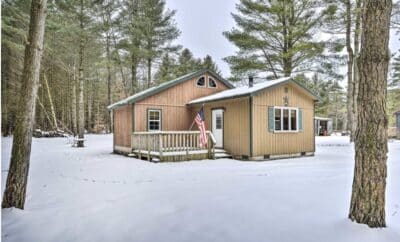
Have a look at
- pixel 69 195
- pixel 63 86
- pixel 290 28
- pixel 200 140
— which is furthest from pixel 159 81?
pixel 69 195

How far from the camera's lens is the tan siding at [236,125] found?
1028 centimetres

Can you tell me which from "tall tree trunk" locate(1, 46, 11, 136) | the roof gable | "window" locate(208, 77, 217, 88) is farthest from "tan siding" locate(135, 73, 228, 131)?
"tall tree trunk" locate(1, 46, 11, 136)

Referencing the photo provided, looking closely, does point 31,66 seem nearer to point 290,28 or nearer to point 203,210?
point 203,210

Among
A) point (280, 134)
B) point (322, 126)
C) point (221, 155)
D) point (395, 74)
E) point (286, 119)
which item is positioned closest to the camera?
point (221, 155)

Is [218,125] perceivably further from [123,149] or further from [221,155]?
[123,149]

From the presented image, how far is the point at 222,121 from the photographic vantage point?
449 inches

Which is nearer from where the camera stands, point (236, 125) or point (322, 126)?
point (236, 125)

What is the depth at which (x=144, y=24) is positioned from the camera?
68.8ft

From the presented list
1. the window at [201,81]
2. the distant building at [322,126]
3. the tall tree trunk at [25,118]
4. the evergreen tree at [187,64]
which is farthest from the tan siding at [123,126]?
the distant building at [322,126]

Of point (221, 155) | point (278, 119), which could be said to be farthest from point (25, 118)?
point (278, 119)

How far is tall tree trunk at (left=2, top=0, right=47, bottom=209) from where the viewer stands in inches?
153

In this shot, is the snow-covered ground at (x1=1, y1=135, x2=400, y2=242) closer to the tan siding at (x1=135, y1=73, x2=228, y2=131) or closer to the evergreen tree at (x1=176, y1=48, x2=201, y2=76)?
the tan siding at (x1=135, y1=73, x2=228, y2=131)

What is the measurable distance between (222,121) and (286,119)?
2.51 m

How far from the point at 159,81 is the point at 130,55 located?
14.4 feet
